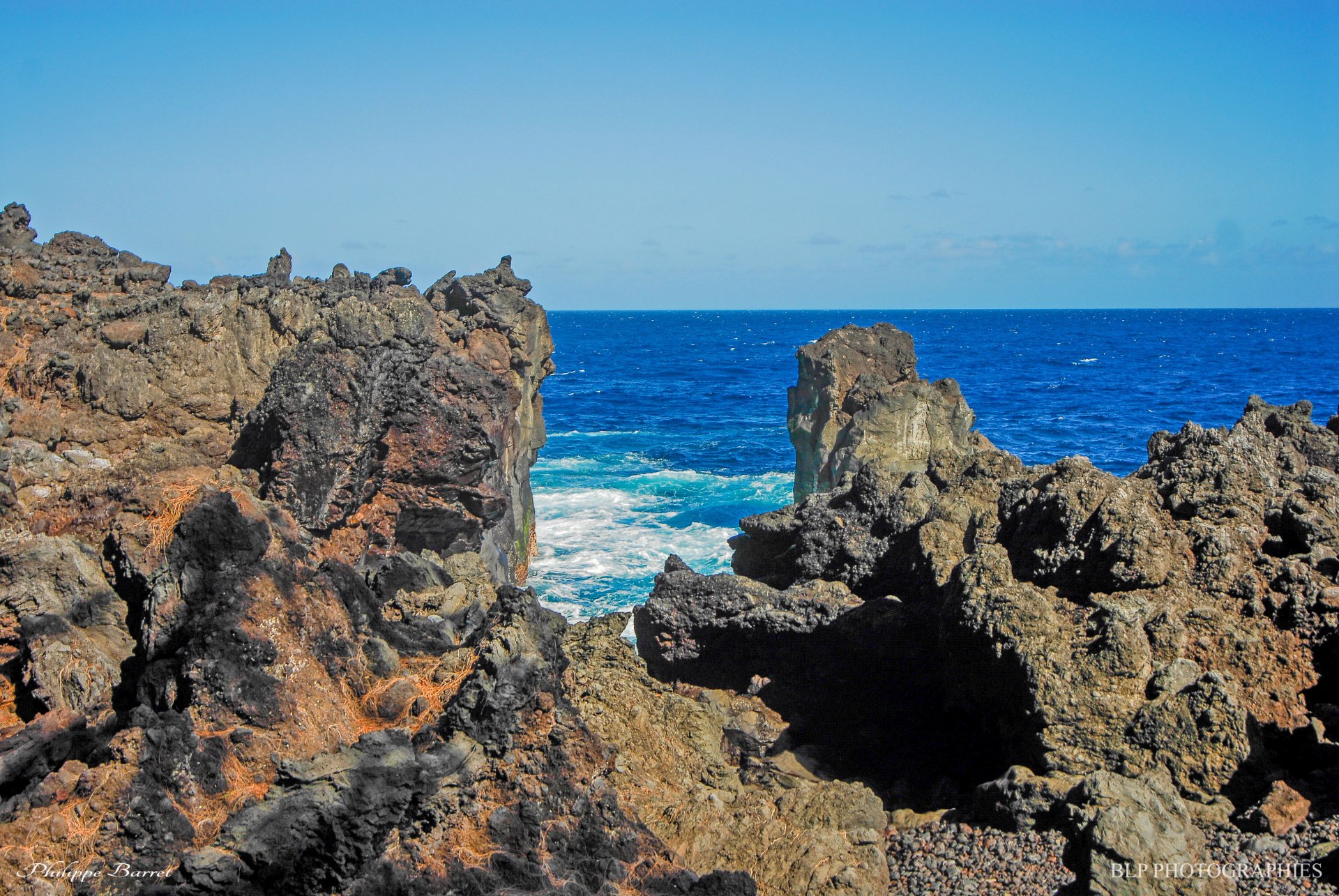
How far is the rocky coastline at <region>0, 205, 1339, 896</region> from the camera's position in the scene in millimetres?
6184

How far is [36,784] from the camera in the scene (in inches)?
237

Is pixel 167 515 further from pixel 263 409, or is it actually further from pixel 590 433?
pixel 590 433

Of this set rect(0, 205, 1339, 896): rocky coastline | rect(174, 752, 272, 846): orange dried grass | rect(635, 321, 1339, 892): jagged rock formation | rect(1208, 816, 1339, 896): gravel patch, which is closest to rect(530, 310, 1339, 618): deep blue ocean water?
rect(635, 321, 1339, 892): jagged rock formation

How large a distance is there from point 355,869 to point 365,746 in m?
0.79

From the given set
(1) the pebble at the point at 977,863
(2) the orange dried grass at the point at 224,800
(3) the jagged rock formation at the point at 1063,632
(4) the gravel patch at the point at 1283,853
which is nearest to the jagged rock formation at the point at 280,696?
(2) the orange dried grass at the point at 224,800

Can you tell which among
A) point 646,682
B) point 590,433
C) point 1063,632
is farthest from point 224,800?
point 590,433

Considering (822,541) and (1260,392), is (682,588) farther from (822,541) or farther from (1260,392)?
(1260,392)

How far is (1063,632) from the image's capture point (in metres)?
7.74

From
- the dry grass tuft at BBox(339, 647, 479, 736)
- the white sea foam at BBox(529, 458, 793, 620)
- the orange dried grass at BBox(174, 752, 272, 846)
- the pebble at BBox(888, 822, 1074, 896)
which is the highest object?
the dry grass tuft at BBox(339, 647, 479, 736)

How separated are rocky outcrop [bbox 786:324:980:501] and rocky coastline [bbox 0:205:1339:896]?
26.5 ft

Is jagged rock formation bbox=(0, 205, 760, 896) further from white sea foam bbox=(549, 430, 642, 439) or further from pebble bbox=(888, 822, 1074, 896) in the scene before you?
white sea foam bbox=(549, 430, 642, 439)

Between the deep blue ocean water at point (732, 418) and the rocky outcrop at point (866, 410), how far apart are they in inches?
163

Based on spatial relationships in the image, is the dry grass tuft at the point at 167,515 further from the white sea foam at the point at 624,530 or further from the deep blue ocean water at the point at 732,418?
the deep blue ocean water at the point at 732,418

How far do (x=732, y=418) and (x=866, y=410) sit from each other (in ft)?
103
